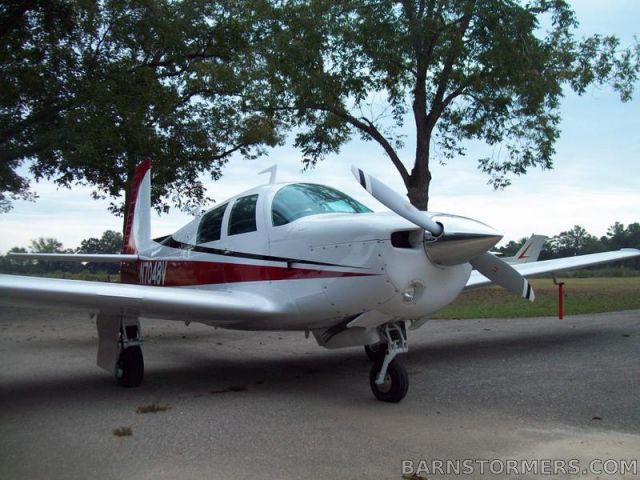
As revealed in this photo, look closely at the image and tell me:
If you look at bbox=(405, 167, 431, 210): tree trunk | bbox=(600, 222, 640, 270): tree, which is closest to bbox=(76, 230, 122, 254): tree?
bbox=(405, 167, 431, 210): tree trunk

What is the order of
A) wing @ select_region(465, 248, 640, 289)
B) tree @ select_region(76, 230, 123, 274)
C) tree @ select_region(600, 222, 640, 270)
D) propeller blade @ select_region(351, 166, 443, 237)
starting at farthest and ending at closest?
tree @ select_region(600, 222, 640, 270)
tree @ select_region(76, 230, 123, 274)
wing @ select_region(465, 248, 640, 289)
propeller blade @ select_region(351, 166, 443, 237)

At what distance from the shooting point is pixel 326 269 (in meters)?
5.86

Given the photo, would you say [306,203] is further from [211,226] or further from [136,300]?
[136,300]

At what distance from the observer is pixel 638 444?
427cm

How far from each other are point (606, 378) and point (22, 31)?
55.8 feet

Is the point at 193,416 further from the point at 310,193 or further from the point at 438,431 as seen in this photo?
the point at 310,193

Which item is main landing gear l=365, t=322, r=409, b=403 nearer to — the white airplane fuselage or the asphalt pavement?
the asphalt pavement

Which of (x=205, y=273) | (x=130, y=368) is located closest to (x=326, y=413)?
(x=130, y=368)

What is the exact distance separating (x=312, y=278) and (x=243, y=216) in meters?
1.51

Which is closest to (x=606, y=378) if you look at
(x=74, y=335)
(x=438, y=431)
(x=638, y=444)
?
(x=638, y=444)

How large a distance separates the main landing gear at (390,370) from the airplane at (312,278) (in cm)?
1

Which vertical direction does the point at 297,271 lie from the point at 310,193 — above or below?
below

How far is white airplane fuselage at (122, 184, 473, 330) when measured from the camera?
540 centimetres

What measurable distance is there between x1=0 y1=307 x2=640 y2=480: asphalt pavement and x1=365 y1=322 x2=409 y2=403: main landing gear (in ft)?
0.55
